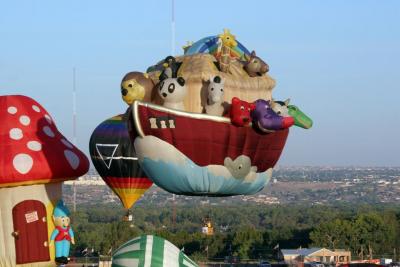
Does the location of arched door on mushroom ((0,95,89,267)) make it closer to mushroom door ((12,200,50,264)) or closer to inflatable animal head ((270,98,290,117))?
mushroom door ((12,200,50,264))

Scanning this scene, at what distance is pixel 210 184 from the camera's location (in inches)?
966

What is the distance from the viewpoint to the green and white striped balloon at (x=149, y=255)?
2591cm

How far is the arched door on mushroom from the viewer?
24.0m

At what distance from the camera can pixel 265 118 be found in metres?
23.9

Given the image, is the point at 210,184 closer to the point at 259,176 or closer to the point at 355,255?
the point at 259,176

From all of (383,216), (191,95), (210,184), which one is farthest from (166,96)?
(383,216)

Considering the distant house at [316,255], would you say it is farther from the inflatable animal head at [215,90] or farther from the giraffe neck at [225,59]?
the inflatable animal head at [215,90]

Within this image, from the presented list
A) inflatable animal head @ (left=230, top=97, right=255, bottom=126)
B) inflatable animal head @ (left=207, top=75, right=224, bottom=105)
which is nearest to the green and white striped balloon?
inflatable animal head @ (left=230, top=97, right=255, bottom=126)

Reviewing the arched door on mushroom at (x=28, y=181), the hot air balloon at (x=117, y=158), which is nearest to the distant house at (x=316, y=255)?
the hot air balloon at (x=117, y=158)

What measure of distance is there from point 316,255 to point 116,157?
30.0 metres

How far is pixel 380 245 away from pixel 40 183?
50332mm

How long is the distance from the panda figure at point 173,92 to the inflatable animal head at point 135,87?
0.50 meters

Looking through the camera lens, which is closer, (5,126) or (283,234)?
(5,126)

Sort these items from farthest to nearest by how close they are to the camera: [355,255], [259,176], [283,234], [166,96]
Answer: [283,234]
[355,255]
[259,176]
[166,96]
